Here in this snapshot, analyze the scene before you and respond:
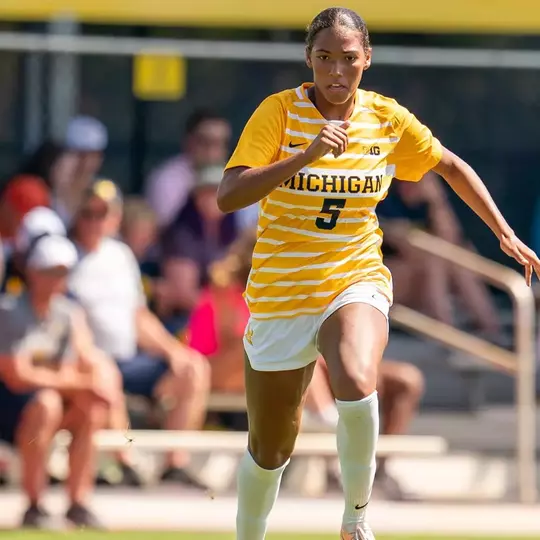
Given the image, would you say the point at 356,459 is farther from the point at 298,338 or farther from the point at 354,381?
the point at 298,338

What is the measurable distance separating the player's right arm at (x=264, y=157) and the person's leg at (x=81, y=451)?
3.55 meters

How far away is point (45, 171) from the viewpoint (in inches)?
422

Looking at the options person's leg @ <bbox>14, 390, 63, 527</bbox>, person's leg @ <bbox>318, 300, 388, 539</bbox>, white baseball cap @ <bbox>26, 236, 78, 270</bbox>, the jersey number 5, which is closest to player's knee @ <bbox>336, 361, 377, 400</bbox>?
person's leg @ <bbox>318, 300, 388, 539</bbox>

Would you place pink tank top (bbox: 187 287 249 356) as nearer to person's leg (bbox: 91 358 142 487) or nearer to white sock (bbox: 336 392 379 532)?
person's leg (bbox: 91 358 142 487)

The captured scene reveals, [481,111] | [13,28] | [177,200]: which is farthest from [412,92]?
[13,28]

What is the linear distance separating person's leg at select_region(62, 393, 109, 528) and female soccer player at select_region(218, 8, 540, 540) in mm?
2921

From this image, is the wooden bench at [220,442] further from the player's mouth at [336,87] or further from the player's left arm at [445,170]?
the player's mouth at [336,87]

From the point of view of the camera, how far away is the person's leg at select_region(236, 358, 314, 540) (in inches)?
236

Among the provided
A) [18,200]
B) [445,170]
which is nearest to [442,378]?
[18,200]

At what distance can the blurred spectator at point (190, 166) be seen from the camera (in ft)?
36.6

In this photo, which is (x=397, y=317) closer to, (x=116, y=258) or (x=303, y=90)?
(x=116, y=258)

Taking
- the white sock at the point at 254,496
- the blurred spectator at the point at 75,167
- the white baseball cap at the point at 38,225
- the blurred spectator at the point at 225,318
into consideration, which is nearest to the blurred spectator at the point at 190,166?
the blurred spectator at the point at 75,167

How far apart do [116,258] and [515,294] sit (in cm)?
238

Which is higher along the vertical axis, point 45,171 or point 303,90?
point 303,90
